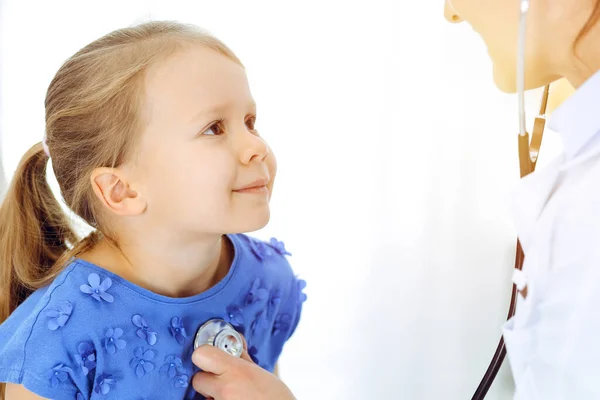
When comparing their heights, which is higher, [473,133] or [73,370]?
[473,133]

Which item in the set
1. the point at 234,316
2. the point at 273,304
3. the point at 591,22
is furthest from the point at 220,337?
the point at 591,22

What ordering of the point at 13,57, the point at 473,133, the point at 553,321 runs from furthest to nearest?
1. the point at 13,57
2. the point at 473,133
3. the point at 553,321

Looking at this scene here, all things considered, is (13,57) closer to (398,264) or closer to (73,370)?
(73,370)

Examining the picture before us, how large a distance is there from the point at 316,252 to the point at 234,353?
437mm

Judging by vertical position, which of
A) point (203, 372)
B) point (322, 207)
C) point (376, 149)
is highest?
point (376, 149)

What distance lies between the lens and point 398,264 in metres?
1.42

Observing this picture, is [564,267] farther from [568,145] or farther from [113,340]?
[113,340]

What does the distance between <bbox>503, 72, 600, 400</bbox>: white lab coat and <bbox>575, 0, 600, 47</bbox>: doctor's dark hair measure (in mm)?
126

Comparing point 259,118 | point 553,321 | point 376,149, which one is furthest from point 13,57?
point 553,321

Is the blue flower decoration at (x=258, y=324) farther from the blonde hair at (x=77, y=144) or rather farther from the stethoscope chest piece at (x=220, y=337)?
the blonde hair at (x=77, y=144)

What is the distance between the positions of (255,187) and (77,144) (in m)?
0.27

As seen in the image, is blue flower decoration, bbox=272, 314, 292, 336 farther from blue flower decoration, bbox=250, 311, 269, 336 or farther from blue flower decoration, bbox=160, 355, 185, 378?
blue flower decoration, bbox=160, 355, 185, 378

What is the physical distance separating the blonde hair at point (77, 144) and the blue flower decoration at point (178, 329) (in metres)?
0.20

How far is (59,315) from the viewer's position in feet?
3.07
